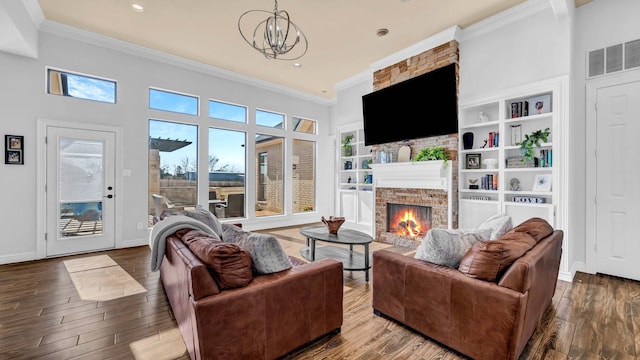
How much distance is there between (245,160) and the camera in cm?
628

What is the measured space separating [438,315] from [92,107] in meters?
5.50

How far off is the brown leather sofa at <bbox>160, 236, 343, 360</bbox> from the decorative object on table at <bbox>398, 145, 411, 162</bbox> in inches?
133

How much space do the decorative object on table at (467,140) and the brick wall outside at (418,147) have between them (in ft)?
0.37

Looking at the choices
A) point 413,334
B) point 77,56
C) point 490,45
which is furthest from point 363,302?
point 77,56

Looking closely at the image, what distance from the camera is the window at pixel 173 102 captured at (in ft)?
16.6

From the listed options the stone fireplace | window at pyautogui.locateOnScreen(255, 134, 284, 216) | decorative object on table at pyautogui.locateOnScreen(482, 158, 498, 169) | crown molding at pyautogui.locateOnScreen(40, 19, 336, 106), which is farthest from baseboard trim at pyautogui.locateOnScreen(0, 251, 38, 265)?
decorative object on table at pyautogui.locateOnScreen(482, 158, 498, 169)

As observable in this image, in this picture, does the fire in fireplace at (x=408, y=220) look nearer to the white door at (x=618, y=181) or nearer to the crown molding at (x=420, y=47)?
the white door at (x=618, y=181)

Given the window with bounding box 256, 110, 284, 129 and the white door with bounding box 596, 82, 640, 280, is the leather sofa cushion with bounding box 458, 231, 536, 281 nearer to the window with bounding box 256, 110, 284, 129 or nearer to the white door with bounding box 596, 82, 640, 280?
the white door with bounding box 596, 82, 640, 280

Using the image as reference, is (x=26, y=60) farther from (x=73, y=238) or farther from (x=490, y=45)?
(x=490, y=45)

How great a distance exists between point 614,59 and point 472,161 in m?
1.91

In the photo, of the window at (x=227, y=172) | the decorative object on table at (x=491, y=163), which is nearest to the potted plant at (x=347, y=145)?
the window at (x=227, y=172)

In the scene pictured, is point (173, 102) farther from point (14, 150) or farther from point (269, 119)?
point (14, 150)

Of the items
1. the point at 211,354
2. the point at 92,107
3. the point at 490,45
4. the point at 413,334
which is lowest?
the point at 413,334

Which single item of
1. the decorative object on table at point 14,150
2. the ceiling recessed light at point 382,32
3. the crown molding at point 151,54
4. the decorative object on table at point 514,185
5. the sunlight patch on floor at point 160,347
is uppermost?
the ceiling recessed light at point 382,32
